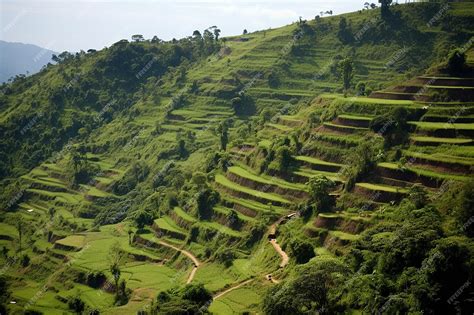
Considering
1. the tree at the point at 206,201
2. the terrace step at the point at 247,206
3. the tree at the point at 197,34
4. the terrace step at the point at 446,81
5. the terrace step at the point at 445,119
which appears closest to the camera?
the terrace step at the point at 445,119

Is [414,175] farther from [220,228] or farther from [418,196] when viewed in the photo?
[220,228]

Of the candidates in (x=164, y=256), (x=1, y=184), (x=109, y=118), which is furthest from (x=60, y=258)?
(x=109, y=118)

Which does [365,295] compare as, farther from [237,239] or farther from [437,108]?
[437,108]

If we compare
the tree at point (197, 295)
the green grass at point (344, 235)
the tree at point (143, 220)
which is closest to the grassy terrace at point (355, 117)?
the green grass at point (344, 235)

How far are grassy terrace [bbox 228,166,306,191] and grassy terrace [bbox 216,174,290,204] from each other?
1438 mm

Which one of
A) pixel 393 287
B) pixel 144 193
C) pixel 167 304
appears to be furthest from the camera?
pixel 144 193

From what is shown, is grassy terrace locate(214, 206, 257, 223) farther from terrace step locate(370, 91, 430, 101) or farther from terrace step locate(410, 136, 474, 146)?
terrace step locate(370, 91, 430, 101)

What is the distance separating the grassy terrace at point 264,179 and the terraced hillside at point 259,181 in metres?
0.28

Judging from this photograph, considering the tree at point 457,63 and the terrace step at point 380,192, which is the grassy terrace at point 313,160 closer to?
the terrace step at point 380,192

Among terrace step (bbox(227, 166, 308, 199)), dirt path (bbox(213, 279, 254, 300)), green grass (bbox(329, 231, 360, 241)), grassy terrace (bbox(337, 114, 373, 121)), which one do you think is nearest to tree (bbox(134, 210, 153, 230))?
terrace step (bbox(227, 166, 308, 199))

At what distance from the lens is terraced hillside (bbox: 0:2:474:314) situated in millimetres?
47375

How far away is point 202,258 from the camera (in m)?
68.1

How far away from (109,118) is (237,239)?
3328 inches

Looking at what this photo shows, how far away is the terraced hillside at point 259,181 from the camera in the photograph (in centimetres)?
4738
